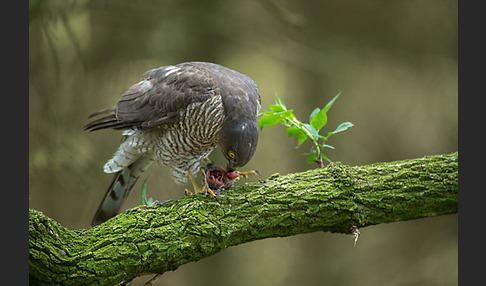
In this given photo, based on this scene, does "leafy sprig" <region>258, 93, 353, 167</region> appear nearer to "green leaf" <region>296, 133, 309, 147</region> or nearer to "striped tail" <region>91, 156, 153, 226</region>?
"green leaf" <region>296, 133, 309, 147</region>

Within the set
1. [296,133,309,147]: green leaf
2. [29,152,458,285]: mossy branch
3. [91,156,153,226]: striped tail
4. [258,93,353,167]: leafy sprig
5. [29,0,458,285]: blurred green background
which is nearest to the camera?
[29,152,458,285]: mossy branch

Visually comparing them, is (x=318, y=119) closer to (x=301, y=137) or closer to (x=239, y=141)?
(x=301, y=137)

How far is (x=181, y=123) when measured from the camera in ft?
10.0

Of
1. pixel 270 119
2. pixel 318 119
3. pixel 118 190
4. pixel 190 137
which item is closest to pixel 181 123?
pixel 190 137

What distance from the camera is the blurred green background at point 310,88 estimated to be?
4785mm

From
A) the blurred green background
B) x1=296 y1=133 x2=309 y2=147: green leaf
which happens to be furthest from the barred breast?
the blurred green background

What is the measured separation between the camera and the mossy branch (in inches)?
82.1

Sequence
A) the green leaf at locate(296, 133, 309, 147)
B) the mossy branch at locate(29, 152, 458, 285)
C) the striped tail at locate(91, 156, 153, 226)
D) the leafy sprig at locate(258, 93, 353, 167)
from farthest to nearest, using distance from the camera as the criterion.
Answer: the striped tail at locate(91, 156, 153, 226)
the green leaf at locate(296, 133, 309, 147)
the leafy sprig at locate(258, 93, 353, 167)
the mossy branch at locate(29, 152, 458, 285)

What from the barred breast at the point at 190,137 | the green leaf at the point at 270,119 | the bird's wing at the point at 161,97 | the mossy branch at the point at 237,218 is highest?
the bird's wing at the point at 161,97

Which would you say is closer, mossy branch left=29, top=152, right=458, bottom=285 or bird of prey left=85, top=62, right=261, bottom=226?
mossy branch left=29, top=152, right=458, bottom=285

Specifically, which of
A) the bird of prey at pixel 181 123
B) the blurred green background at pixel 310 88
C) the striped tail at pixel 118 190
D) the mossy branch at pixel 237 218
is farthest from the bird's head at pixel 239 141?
the blurred green background at pixel 310 88

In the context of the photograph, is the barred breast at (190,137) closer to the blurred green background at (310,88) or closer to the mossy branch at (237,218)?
the mossy branch at (237,218)

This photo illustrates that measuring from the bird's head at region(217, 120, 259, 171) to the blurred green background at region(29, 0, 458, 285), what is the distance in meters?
1.74

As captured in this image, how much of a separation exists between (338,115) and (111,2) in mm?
2674
